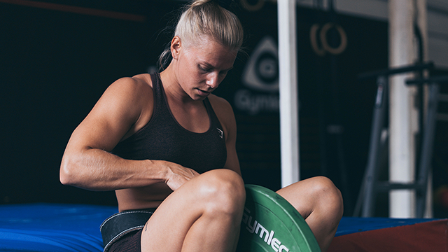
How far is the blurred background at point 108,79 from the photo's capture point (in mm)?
2818

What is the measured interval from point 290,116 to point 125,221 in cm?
114

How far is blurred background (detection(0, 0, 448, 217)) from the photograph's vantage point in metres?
2.82

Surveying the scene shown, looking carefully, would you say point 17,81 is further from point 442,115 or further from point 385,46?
point 442,115

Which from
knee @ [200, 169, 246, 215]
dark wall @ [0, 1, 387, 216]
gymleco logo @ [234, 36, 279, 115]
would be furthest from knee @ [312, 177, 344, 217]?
gymleco logo @ [234, 36, 279, 115]

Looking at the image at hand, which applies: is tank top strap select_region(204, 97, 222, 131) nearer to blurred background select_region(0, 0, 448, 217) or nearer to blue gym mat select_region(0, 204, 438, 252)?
blue gym mat select_region(0, 204, 438, 252)

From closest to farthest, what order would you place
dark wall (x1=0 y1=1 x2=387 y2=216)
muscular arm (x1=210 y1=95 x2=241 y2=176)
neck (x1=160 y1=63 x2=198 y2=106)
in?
neck (x1=160 y1=63 x2=198 y2=106) < muscular arm (x1=210 y1=95 x2=241 y2=176) < dark wall (x1=0 y1=1 x2=387 y2=216)

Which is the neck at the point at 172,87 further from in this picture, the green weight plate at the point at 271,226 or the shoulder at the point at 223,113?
the green weight plate at the point at 271,226

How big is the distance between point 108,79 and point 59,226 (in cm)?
178

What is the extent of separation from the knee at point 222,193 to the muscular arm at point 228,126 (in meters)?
0.49

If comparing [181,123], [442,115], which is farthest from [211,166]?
[442,115]

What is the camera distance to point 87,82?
305 cm

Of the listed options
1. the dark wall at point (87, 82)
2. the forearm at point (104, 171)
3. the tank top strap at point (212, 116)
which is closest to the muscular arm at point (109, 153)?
the forearm at point (104, 171)

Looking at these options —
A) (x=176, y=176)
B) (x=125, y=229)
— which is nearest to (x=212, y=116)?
(x=176, y=176)

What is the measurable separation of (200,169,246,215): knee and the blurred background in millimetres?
1800
